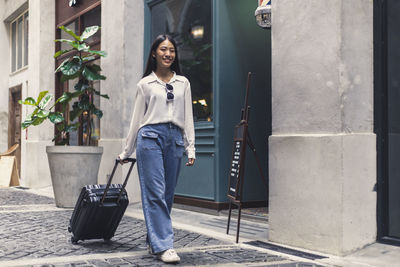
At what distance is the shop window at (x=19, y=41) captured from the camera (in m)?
16.3

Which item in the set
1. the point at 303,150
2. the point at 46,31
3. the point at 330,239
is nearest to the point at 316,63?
the point at 303,150

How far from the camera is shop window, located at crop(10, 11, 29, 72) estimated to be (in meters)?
16.3

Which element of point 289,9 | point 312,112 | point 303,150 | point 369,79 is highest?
point 289,9

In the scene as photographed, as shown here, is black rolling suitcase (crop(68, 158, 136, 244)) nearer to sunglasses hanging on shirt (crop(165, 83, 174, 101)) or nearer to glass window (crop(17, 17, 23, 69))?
sunglasses hanging on shirt (crop(165, 83, 174, 101))

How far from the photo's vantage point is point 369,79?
5074 mm

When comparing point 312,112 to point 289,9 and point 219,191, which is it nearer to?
point 289,9

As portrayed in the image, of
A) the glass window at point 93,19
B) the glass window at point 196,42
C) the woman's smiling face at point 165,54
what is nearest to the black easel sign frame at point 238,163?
the woman's smiling face at point 165,54

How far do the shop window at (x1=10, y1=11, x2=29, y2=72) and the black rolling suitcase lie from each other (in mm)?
12147

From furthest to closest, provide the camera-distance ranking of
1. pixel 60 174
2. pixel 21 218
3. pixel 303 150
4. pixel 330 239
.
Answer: pixel 60 174 → pixel 21 218 → pixel 303 150 → pixel 330 239

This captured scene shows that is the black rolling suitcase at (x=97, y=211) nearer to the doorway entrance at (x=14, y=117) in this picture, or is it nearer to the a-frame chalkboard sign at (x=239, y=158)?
the a-frame chalkboard sign at (x=239, y=158)

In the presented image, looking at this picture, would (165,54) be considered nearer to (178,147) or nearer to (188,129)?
(188,129)

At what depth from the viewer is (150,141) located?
14.6 ft

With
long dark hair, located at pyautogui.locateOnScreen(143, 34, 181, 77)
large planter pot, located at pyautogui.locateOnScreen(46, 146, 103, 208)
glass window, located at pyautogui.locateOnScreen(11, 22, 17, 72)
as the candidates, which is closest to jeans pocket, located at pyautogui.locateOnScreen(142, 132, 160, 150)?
long dark hair, located at pyautogui.locateOnScreen(143, 34, 181, 77)

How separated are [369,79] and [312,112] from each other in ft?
2.09
